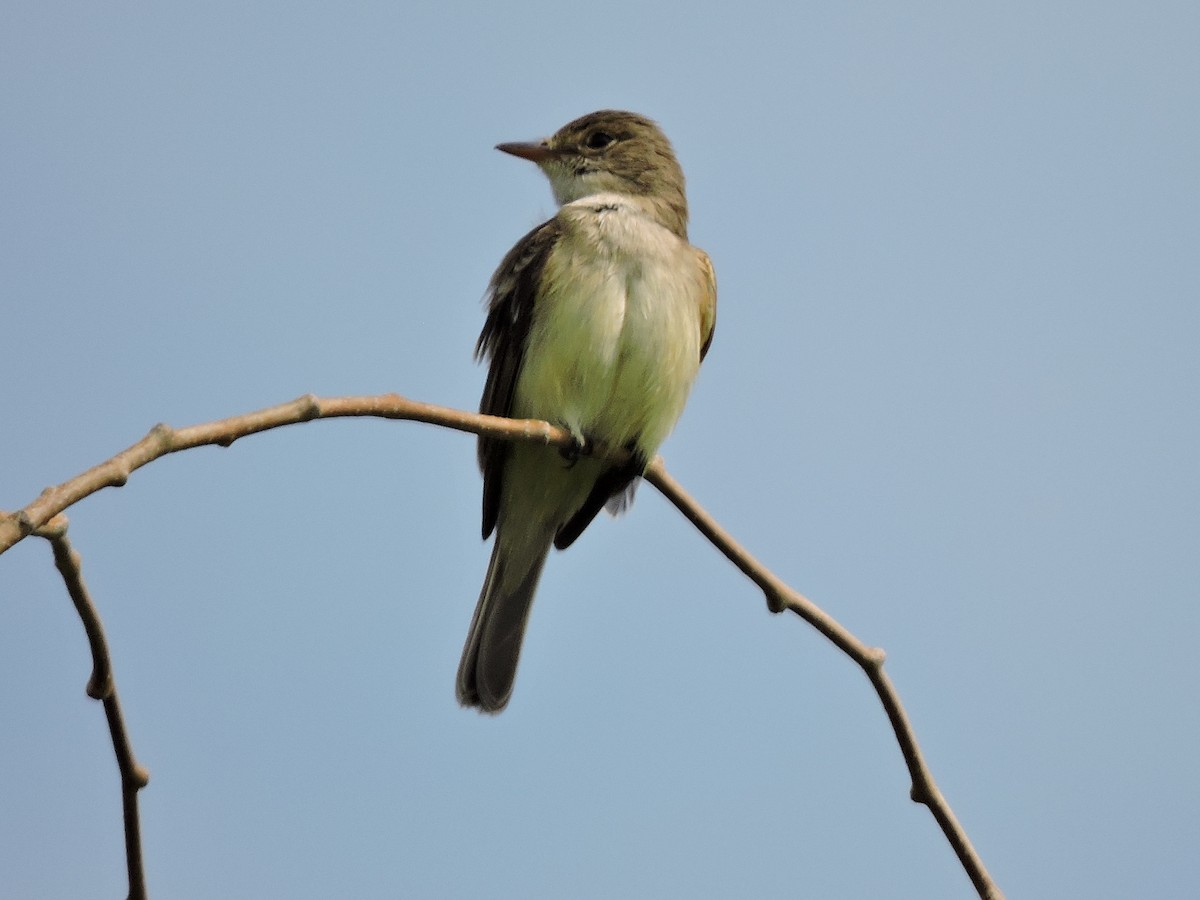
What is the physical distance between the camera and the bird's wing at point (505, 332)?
656cm

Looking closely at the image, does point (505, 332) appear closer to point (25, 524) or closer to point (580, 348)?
point (580, 348)

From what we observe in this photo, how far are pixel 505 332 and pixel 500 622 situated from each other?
1.41m

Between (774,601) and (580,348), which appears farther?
(580,348)

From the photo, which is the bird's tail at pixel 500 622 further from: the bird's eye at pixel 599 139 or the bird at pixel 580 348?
the bird's eye at pixel 599 139

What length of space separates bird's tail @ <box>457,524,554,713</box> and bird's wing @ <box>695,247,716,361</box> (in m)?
1.22

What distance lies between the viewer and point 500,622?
7.05 m

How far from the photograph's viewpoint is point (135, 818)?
3.95 meters

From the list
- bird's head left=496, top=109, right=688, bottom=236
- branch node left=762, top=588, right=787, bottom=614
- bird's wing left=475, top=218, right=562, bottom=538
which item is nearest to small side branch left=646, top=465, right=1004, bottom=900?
branch node left=762, top=588, right=787, bottom=614

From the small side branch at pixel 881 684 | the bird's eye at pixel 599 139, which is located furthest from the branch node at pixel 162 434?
the bird's eye at pixel 599 139

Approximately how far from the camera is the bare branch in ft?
9.12

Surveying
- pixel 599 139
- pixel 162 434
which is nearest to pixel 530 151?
pixel 599 139

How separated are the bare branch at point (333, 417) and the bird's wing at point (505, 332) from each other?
154 cm

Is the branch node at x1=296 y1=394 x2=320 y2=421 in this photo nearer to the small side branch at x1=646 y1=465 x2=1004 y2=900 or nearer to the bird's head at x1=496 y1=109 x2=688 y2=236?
the small side branch at x1=646 y1=465 x2=1004 y2=900

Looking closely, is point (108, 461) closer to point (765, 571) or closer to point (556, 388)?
point (765, 571)
